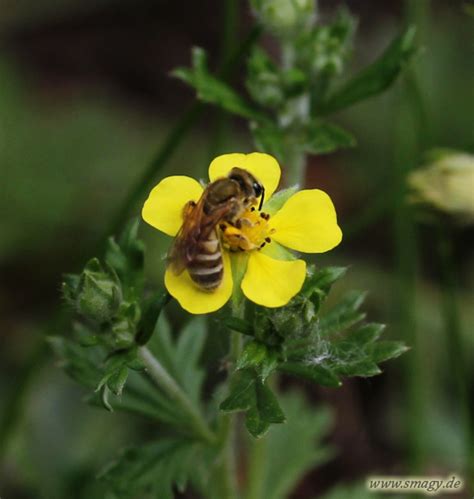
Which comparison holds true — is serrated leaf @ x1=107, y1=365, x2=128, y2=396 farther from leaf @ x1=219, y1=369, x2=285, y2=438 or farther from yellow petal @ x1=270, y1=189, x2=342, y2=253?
yellow petal @ x1=270, y1=189, x2=342, y2=253

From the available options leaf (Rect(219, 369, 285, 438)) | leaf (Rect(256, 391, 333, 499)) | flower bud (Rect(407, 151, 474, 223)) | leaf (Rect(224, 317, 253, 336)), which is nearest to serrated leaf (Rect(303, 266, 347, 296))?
leaf (Rect(224, 317, 253, 336))

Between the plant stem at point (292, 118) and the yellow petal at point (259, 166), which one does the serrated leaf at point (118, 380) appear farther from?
the plant stem at point (292, 118)

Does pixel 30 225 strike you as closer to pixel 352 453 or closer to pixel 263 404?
pixel 352 453

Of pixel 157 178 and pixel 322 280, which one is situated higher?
pixel 157 178

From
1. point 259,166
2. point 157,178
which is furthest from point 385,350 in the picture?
point 157,178

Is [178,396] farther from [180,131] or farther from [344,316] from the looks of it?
[180,131]

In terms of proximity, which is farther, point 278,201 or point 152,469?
point 152,469
